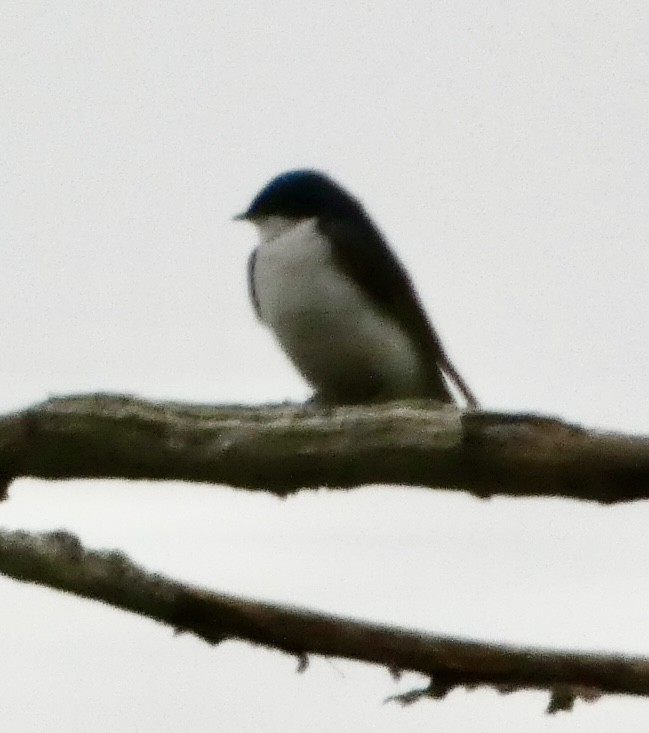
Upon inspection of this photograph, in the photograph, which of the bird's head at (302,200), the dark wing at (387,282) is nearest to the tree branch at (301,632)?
the dark wing at (387,282)

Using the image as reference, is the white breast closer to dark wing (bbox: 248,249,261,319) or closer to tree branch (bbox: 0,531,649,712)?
dark wing (bbox: 248,249,261,319)

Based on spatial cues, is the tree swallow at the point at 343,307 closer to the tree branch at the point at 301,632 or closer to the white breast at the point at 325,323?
the white breast at the point at 325,323

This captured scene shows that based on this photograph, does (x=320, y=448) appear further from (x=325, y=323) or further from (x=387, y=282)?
(x=387, y=282)

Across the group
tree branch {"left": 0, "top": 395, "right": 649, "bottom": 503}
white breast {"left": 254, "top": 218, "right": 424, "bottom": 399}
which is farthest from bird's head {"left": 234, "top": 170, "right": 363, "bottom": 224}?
tree branch {"left": 0, "top": 395, "right": 649, "bottom": 503}

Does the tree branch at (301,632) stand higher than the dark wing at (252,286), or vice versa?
the dark wing at (252,286)

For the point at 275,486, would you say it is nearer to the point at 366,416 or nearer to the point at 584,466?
the point at 366,416

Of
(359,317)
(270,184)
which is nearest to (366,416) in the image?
(359,317)
